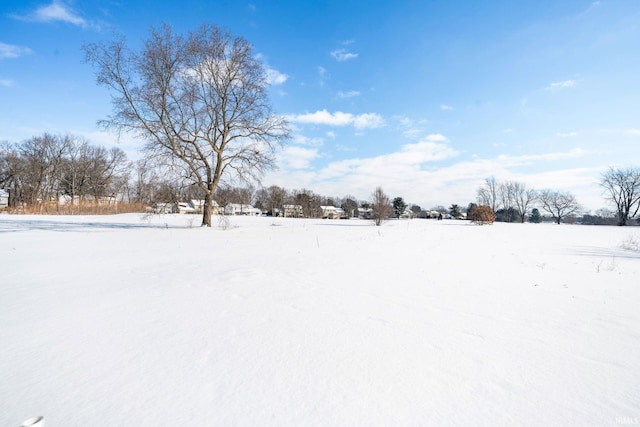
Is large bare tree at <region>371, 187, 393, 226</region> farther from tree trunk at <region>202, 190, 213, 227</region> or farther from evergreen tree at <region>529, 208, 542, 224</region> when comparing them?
evergreen tree at <region>529, 208, 542, 224</region>

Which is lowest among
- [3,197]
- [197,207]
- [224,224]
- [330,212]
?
[224,224]

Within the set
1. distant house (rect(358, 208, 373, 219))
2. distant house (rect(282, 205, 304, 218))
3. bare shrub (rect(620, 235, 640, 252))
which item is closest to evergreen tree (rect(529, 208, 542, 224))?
distant house (rect(358, 208, 373, 219))

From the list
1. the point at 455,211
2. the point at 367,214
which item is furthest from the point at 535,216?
the point at 367,214

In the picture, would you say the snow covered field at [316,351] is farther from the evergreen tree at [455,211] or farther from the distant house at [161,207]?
the evergreen tree at [455,211]

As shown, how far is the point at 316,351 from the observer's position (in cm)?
215

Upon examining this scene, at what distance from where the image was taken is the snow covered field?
1506mm

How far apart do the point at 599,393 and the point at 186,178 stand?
52.6 feet

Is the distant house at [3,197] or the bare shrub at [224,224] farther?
the distant house at [3,197]

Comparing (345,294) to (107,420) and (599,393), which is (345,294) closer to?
(599,393)

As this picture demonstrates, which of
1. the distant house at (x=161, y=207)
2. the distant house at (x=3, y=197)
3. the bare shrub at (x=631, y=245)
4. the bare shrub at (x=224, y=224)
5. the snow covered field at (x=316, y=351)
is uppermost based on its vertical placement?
the distant house at (x=3, y=197)

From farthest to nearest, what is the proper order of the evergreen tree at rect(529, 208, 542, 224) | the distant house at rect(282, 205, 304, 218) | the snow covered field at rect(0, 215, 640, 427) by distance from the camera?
the distant house at rect(282, 205, 304, 218)
the evergreen tree at rect(529, 208, 542, 224)
the snow covered field at rect(0, 215, 640, 427)

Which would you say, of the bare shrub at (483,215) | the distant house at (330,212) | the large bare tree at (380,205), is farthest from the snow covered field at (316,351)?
the distant house at (330,212)

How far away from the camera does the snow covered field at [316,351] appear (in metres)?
1.51

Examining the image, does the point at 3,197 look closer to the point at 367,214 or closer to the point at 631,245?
the point at 367,214
